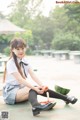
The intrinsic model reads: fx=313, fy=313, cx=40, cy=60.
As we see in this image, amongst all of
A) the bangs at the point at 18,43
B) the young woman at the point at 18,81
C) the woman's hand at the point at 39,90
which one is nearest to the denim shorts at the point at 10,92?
the young woman at the point at 18,81

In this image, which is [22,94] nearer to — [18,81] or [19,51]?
[18,81]

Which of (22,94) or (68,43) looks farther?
(68,43)

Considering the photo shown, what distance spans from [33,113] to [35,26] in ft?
71.6

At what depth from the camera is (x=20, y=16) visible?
26.8 meters

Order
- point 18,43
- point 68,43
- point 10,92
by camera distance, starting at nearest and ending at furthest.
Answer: point 18,43
point 10,92
point 68,43

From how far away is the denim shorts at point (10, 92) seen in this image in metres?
3.44

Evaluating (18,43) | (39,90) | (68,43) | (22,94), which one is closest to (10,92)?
(22,94)

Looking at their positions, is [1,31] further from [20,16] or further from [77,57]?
[20,16]

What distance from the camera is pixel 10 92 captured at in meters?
3.45

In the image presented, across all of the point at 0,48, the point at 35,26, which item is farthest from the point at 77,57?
Answer: the point at 35,26

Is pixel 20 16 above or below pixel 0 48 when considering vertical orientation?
above

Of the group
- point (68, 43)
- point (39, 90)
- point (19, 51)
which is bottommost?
point (68, 43)

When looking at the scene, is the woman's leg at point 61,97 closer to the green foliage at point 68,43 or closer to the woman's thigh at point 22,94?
the woman's thigh at point 22,94

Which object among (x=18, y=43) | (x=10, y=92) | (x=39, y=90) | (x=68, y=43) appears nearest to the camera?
(x=39, y=90)
